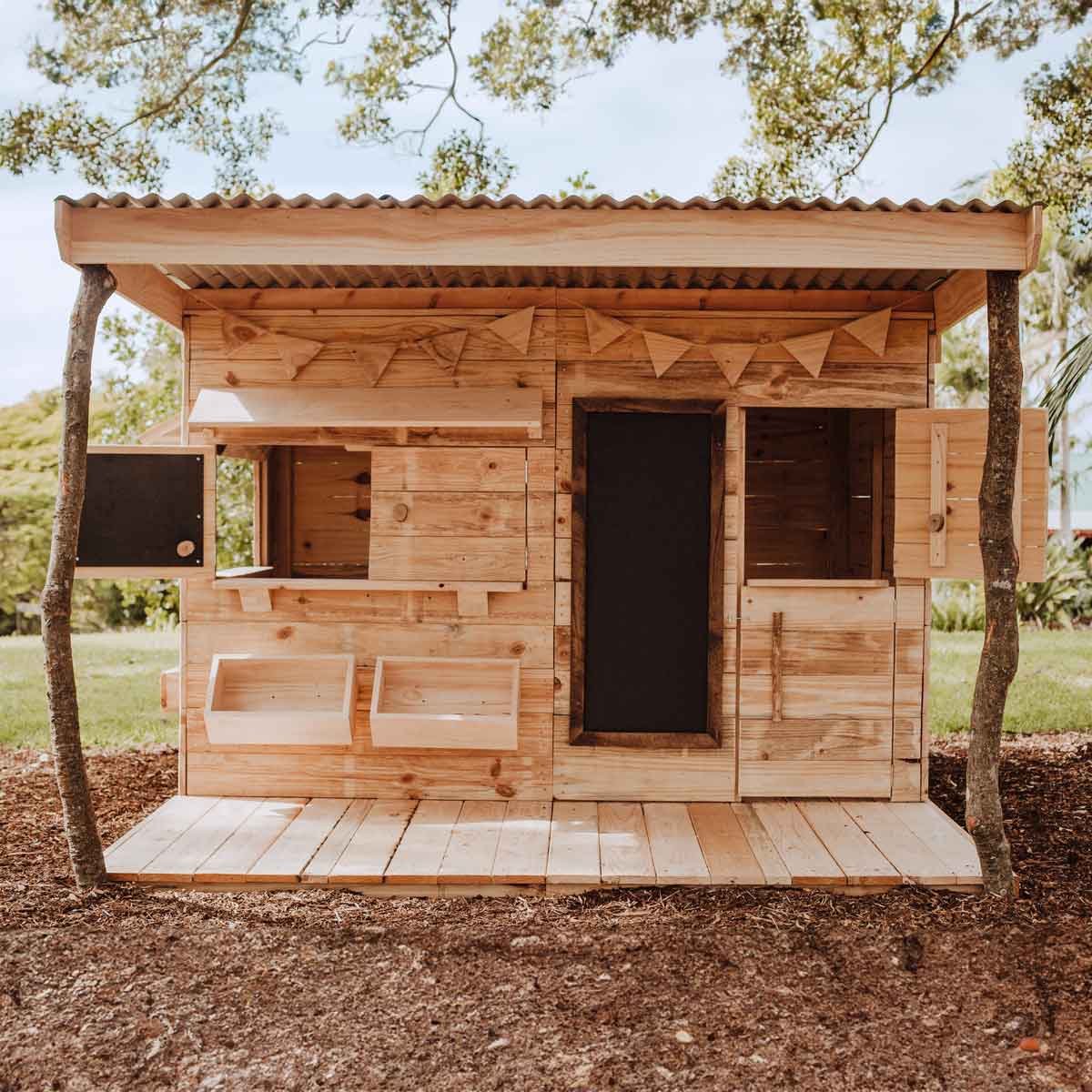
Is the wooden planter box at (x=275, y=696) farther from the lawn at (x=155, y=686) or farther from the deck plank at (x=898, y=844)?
the lawn at (x=155, y=686)

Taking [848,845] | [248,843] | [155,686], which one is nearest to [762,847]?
[848,845]

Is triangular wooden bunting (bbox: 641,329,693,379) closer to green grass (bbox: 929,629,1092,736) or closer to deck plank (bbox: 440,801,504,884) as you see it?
deck plank (bbox: 440,801,504,884)

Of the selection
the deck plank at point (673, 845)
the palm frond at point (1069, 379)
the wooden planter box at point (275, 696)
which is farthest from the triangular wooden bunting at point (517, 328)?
the palm frond at point (1069, 379)

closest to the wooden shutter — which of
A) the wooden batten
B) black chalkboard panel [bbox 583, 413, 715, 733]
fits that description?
the wooden batten

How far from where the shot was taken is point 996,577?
12.1ft

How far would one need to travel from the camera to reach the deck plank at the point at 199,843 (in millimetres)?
3842

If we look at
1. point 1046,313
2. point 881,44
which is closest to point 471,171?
point 881,44

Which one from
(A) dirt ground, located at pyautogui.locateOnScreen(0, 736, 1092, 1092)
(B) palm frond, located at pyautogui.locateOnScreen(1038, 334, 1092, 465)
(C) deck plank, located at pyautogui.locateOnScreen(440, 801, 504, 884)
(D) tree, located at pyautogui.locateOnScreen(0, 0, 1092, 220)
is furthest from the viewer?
(D) tree, located at pyautogui.locateOnScreen(0, 0, 1092, 220)

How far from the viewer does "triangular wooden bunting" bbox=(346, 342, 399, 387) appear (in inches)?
187

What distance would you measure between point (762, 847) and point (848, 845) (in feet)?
1.18

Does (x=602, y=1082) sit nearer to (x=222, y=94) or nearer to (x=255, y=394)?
(x=255, y=394)

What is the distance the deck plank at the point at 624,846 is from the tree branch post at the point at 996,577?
122cm

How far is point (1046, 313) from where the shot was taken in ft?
74.4

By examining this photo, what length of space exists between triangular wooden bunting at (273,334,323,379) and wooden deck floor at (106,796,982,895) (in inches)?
81.0
